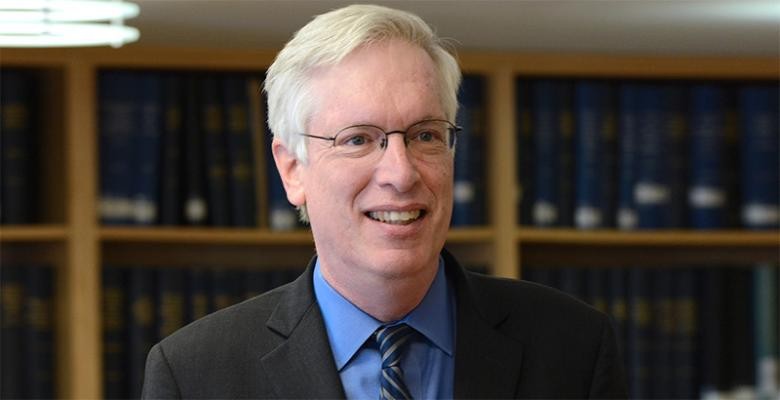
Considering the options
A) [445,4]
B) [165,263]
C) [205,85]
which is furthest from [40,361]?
[445,4]

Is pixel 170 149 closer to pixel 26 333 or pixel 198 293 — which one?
pixel 198 293

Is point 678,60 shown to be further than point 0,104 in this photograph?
Yes

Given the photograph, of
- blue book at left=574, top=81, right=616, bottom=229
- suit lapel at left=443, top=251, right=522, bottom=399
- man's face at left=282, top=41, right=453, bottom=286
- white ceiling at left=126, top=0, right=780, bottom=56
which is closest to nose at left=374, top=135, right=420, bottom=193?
man's face at left=282, top=41, right=453, bottom=286

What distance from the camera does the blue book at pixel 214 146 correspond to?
3182 mm

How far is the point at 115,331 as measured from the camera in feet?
10.3

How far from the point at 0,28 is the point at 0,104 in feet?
3.21

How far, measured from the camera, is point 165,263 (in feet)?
11.0

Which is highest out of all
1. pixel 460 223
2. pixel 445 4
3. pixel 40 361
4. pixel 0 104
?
pixel 445 4

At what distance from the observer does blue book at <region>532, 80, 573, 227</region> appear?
3.31 metres

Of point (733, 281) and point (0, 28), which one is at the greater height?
point (0, 28)

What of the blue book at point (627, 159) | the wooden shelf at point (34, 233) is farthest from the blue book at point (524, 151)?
the wooden shelf at point (34, 233)

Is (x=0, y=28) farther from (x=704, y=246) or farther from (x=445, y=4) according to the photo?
(x=704, y=246)

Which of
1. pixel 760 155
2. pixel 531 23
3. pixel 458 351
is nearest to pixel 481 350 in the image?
pixel 458 351

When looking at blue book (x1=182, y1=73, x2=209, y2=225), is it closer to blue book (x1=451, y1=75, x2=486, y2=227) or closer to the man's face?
blue book (x1=451, y1=75, x2=486, y2=227)
